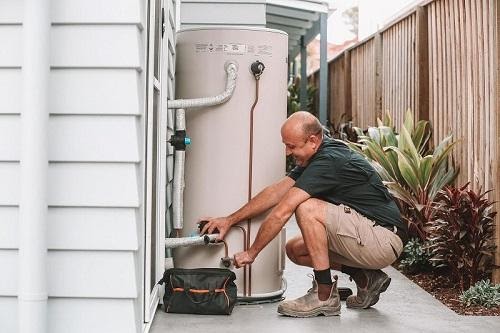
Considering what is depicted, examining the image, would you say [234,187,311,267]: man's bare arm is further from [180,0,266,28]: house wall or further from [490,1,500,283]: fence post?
[180,0,266,28]: house wall

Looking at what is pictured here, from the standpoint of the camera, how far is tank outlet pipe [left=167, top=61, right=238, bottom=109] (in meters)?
4.27

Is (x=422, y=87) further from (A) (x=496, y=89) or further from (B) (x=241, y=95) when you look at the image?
(B) (x=241, y=95)

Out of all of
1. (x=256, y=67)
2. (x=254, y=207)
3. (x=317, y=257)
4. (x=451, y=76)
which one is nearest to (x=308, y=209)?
(x=317, y=257)

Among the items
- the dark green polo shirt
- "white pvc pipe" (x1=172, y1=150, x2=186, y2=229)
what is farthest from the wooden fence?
"white pvc pipe" (x1=172, y1=150, x2=186, y2=229)

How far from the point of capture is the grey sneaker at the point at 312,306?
13.1 feet

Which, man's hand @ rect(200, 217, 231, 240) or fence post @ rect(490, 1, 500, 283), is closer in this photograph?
man's hand @ rect(200, 217, 231, 240)

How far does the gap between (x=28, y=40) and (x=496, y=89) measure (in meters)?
2.77

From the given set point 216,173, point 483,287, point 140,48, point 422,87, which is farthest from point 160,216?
point 422,87

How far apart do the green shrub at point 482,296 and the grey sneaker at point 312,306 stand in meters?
0.89

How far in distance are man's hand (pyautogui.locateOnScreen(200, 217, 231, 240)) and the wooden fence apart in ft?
5.06

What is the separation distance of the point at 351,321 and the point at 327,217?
0.50 m

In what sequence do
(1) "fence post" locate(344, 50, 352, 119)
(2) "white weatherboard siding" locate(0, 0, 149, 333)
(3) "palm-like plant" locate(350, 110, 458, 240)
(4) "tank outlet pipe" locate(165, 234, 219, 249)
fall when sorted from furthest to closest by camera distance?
(1) "fence post" locate(344, 50, 352, 119) < (3) "palm-like plant" locate(350, 110, 458, 240) < (4) "tank outlet pipe" locate(165, 234, 219, 249) < (2) "white weatherboard siding" locate(0, 0, 149, 333)

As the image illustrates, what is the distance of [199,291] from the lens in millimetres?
3945

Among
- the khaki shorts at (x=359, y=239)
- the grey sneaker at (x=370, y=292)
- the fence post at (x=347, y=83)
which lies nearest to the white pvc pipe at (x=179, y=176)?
the khaki shorts at (x=359, y=239)
